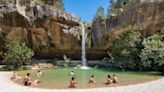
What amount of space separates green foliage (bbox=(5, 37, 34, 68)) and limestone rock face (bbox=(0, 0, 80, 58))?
235 cm

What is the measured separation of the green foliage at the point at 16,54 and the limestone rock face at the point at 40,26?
2.35m

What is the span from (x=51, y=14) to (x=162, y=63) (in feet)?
53.8

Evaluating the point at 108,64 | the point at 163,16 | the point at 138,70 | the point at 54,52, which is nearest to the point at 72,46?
the point at 54,52

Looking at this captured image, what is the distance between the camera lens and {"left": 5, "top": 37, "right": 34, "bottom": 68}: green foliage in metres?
32.7

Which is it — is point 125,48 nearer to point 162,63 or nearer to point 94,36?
point 162,63

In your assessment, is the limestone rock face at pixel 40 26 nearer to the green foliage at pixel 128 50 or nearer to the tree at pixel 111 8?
the tree at pixel 111 8

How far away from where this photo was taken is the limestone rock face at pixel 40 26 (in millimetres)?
34531

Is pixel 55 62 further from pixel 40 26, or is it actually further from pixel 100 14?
pixel 100 14

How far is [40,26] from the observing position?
36.5 m

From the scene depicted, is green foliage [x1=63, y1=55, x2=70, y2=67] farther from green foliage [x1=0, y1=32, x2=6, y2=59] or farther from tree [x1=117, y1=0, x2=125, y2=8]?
tree [x1=117, y1=0, x2=125, y2=8]

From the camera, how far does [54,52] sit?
135 feet

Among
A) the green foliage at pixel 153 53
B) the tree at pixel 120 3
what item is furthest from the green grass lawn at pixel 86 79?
the tree at pixel 120 3

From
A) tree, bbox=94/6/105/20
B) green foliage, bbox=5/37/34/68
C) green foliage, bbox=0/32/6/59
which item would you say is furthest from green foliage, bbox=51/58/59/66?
tree, bbox=94/6/105/20

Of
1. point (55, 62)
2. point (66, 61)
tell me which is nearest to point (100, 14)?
point (66, 61)
